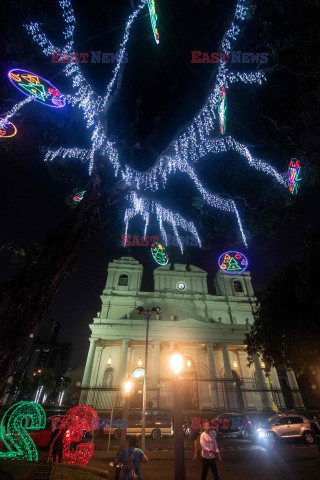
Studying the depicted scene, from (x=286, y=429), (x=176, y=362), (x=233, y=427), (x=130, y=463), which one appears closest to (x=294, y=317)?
(x=286, y=429)

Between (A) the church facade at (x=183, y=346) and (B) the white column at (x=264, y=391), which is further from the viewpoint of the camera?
(B) the white column at (x=264, y=391)

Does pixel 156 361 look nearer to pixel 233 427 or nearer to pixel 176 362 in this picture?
pixel 233 427

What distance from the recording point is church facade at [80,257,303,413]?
2067 cm

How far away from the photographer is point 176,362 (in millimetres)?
5930

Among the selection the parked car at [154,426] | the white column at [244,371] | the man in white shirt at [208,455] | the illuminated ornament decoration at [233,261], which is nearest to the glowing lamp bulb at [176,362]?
the man in white shirt at [208,455]

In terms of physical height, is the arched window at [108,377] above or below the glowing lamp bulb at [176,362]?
above

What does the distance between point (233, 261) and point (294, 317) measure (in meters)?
14.7

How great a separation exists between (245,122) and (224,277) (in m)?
25.5

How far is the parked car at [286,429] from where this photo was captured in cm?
1158

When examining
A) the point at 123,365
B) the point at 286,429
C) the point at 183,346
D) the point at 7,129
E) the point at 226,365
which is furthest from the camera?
the point at 183,346

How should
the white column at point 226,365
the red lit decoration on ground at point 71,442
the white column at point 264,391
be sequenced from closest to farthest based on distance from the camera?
the red lit decoration on ground at point 71,442 → the white column at point 264,391 → the white column at point 226,365

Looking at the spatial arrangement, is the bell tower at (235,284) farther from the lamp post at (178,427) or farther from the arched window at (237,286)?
the lamp post at (178,427)

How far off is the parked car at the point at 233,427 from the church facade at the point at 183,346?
6333mm

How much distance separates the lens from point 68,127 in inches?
468
